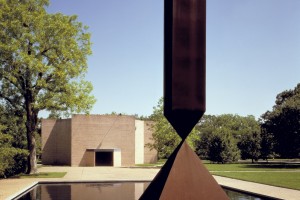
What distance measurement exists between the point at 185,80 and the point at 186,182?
84.4 inches

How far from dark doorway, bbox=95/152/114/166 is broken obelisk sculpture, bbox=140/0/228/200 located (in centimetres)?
3827

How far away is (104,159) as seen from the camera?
45.8 meters

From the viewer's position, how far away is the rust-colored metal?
742 cm

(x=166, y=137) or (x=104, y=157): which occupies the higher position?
(x=166, y=137)

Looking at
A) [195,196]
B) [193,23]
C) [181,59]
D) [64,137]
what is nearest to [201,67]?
[181,59]

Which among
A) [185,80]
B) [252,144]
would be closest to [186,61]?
[185,80]

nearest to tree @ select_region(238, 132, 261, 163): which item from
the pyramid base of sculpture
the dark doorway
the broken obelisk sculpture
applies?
the dark doorway

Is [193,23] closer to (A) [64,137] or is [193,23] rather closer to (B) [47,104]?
(B) [47,104]

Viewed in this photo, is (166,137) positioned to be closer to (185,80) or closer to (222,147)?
(222,147)

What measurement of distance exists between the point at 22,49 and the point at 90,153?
2049 cm

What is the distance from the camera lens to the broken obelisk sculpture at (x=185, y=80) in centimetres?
718

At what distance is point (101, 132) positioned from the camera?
44812 millimetres

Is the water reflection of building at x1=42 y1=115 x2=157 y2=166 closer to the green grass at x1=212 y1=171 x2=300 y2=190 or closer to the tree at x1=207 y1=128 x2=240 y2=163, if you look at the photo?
the tree at x1=207 y1=128 x2=240 y2=163

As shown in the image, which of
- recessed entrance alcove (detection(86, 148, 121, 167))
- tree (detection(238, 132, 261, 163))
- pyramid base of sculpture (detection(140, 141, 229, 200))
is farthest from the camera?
tree (detection(238, 132, 261, 163))
